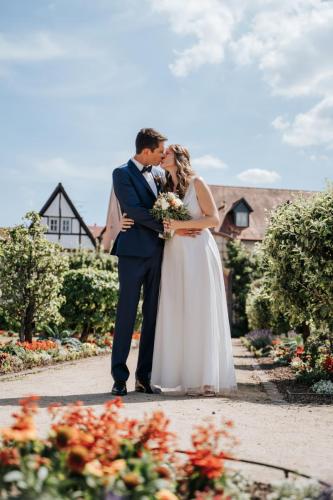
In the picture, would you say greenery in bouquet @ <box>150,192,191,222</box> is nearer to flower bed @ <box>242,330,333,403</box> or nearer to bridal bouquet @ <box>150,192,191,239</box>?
bridal bouquet @ <box>150,192,191,239</box>

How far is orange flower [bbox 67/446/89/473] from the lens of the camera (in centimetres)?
220

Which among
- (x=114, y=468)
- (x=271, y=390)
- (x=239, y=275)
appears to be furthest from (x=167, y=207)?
(x=239, y=275)

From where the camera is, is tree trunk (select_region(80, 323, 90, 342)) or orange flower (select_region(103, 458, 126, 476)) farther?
tree trunk (select_region(80, 323, 90, 342))

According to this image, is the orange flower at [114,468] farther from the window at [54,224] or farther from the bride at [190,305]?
the window at [54,224]

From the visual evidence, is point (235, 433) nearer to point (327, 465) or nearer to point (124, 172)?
point (327, 465)

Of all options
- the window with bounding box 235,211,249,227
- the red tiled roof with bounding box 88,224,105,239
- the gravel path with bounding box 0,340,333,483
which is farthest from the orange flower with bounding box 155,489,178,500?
the red tiled roof with bounding box 88,224,105,239

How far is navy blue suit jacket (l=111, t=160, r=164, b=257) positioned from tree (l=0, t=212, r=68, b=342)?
20.7ft

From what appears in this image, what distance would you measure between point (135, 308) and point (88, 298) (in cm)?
948

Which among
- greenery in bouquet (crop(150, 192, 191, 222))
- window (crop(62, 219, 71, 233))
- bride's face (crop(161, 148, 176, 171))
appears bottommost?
greenery in bouquet (crop(150, 192, 191, 222))

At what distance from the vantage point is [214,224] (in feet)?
21.9

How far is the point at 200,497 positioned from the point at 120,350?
4200 millimetres

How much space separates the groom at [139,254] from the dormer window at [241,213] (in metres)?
37.6

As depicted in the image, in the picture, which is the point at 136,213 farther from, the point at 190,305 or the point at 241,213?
the point at 241,213

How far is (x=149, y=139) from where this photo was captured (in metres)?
6.59
